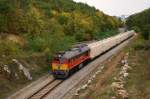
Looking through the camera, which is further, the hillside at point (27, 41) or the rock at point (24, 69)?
the rock at point (24, 69)

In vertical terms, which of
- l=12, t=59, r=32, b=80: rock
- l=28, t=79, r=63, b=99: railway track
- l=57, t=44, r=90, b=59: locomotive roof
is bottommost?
l=28, t=79, r=63, b=99: railway track

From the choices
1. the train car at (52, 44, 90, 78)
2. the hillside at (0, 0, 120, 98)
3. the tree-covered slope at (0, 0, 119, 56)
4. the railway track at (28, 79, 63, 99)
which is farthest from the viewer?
the tree-covered slope at (0, 0, 119, 56)

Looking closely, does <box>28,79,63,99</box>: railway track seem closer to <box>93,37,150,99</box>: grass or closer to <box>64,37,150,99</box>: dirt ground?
<box>64,37,150,99</box>: dirt ground

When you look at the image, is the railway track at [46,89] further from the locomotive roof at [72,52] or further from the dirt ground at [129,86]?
the locomotive roof at [72,52]

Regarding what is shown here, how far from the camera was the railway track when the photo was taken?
3402cm

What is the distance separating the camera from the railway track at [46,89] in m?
34.0

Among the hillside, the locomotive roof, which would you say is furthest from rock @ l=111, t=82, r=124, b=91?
the locomotive roof

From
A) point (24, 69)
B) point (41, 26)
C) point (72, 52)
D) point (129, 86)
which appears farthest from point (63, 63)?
point (41, 26)

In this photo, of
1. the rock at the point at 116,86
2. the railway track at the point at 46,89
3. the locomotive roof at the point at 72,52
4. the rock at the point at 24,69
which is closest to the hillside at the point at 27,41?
the rock at the point at 24,69

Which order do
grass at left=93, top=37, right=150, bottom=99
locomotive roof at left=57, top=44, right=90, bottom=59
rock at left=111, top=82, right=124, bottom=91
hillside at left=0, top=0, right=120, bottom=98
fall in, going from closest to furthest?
grass at left=93, top=37, right=150, bottom=99, rock at left=111, top=82, right=124, bottom=91, hillside at left=0, top=0, right=120, bottom=98, locomotive roof at left=57, top=44, right=90, bottom=59

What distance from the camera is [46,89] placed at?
1449 inches

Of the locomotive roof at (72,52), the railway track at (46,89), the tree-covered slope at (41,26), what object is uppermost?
the tree-covered slope at (41,26)

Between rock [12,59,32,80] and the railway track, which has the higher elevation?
rock [12,59,32,80]

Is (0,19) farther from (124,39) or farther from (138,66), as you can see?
(124,39)
